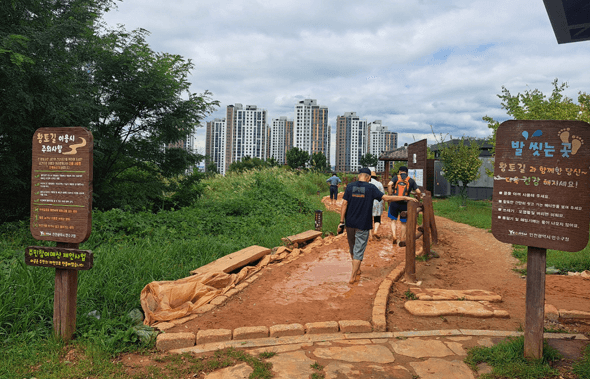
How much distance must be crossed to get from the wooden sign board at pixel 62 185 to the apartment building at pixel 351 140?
289 feet

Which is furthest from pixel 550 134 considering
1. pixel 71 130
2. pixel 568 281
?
pixel 71 130

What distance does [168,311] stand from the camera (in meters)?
4.29

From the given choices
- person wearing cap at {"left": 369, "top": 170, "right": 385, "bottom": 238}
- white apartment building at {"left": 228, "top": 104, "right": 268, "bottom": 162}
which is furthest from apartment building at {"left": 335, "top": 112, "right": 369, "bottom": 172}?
person wearing cap at {"left": 369, "top": 170, "right": 385, "bottom": 238}

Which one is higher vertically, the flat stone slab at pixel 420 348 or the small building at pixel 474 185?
the small building at pixel 474 185

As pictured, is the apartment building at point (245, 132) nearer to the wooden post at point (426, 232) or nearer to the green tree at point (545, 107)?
the green tree at point (545, 107)

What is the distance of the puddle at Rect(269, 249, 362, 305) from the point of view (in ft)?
16.7

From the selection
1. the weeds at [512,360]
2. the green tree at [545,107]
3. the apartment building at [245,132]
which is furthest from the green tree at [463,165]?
the apartment building at [245,132]

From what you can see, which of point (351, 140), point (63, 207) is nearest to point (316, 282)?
point (63, 207)

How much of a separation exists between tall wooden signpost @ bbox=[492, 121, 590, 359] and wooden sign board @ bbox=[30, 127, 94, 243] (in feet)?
13.3

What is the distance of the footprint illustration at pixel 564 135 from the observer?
3.11 metres

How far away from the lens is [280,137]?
3455 inches

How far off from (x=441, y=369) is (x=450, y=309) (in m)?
1.42

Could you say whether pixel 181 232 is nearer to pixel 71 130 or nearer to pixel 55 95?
pixel 55 95

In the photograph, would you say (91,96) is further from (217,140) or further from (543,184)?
(217,140)
